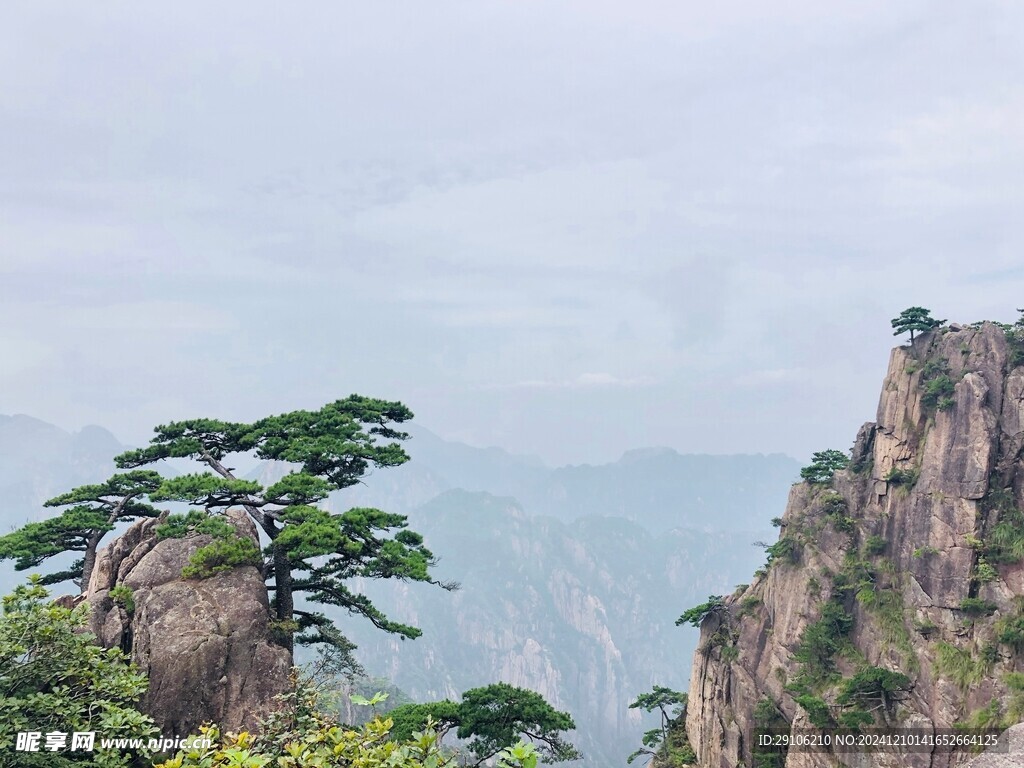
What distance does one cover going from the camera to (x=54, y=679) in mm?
12469

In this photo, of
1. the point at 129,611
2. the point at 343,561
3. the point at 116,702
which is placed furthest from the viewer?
the point at 343,561

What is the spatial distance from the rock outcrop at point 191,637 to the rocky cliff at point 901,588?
3121cm

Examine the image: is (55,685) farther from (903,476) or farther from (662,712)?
(662,712)

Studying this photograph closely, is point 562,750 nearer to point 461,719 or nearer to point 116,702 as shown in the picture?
point 461,719

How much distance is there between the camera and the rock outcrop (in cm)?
1598

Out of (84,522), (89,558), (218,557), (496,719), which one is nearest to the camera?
(218,557)

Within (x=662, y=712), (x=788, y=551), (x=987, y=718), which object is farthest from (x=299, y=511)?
(x=662, y=712)

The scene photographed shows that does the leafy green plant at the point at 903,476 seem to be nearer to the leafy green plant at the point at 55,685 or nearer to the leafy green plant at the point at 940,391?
the leafy green plant at the point at 940,391

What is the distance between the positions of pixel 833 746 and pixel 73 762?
122ft

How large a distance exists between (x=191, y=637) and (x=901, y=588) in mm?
40544

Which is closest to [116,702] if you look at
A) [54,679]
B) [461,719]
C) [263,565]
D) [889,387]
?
[54,679]

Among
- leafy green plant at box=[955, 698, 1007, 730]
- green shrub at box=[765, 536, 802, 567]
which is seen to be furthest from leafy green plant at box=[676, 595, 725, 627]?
leafy green plant at box=[955, 698, 1007, 730]

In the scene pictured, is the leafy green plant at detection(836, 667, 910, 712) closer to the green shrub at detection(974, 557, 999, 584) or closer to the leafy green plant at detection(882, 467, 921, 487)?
the green shrub at detection(974, 557, 999, 584)

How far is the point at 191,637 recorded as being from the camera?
1656 centimetres
